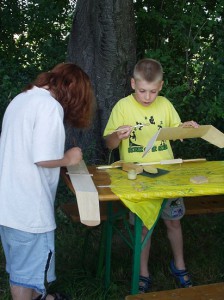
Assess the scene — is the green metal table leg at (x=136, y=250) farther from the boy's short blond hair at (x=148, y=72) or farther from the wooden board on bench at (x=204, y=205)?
the boy's short blond hair at (x=148, y=72)

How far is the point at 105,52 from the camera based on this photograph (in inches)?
171

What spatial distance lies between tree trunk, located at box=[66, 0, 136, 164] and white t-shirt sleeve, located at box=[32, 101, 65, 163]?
6.60ft

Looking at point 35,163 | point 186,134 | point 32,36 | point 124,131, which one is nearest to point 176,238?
point 186,134

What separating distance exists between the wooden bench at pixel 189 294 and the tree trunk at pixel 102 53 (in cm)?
217

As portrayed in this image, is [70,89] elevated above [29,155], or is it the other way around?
[70,89]

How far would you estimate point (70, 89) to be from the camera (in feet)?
8.27

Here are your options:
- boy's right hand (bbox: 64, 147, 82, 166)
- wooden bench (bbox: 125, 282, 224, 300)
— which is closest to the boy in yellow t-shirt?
boy's right hand (bbox: 64, 147, 82, 166)

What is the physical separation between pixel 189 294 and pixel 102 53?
2.57m

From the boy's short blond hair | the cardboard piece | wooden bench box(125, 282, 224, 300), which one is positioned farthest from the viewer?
the boy's short blond hair

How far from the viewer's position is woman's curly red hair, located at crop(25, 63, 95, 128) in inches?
99.3

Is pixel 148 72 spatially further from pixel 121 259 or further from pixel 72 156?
pixel 121 259

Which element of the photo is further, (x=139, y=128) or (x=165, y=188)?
(x=139, y=128)

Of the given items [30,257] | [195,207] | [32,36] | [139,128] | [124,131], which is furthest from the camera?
[32,36]

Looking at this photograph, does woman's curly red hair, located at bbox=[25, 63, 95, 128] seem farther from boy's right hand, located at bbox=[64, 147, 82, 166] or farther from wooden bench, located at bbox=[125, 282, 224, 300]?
wooden bench, located at bbox=[125, 282, 224, 300]
